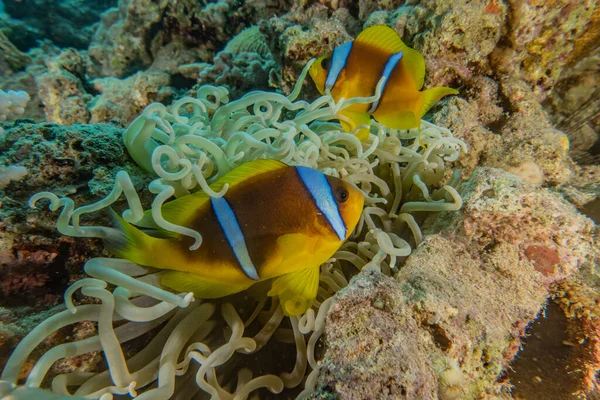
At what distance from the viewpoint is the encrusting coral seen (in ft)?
3.62

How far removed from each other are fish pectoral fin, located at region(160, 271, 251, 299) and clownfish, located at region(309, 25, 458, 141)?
0.97m

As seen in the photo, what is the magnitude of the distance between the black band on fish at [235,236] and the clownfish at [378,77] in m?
0.85

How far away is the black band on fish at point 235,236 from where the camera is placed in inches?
44.9

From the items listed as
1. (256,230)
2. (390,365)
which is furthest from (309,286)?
(390,365)

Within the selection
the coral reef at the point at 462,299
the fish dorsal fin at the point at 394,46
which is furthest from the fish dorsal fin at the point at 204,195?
the fish dorsal fin at the point at 394,46

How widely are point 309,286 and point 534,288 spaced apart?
2.77 feet

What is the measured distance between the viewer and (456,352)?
1.04 meters

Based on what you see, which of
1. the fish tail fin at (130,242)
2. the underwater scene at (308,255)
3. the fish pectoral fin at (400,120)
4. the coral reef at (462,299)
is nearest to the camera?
the coral reef at (462,299)

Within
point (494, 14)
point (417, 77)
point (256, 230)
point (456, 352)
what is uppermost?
point (494, 14)

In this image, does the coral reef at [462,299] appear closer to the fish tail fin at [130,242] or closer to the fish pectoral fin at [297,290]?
the fish pectoral fin at [297,290]

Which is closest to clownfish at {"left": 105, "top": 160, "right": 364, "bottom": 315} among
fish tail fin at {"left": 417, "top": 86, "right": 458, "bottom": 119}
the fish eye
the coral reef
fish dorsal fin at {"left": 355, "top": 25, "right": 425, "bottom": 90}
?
the fish eye

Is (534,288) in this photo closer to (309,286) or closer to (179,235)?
(309,286)

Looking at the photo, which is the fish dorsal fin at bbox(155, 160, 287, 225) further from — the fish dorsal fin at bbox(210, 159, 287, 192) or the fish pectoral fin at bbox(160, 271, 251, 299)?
the fish pectoral fin at bbox(160, 271, 251, 299)

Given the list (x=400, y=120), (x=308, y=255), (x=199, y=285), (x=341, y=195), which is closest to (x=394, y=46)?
(x=400, y=120)
